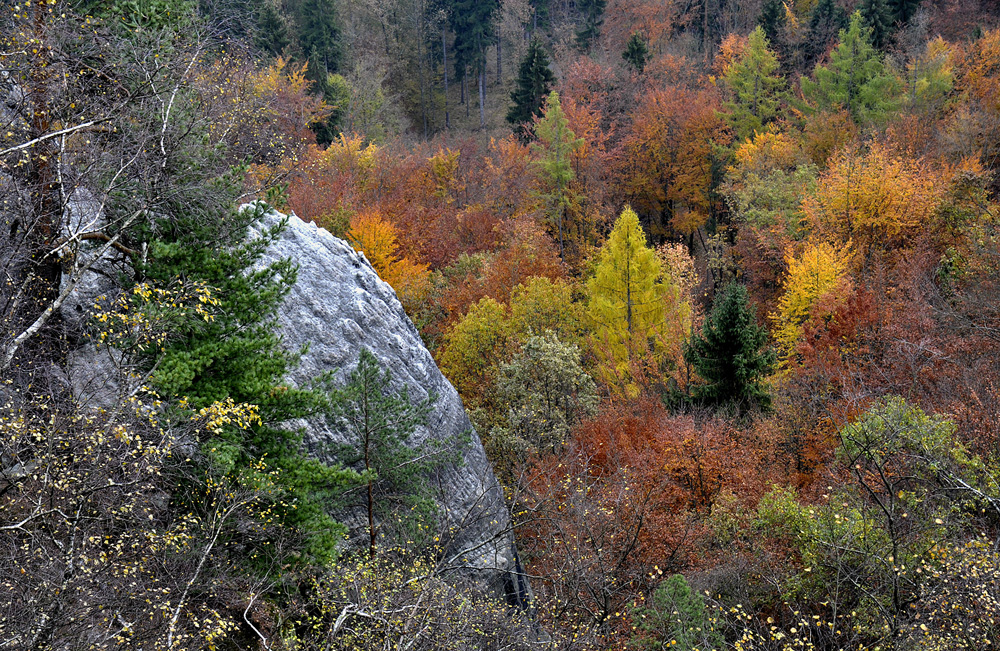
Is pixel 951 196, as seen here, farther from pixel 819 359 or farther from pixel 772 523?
pixel 772 523

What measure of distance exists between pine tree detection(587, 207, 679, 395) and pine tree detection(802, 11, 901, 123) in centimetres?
1882

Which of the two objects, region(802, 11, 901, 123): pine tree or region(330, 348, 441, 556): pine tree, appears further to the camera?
region(802, 11, 901, 123): pine tree

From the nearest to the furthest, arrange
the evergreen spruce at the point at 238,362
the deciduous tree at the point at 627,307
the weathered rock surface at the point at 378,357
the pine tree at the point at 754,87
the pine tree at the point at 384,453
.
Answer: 1. the evergreen spruce at the point at 238,362
2. the pine tree at the point at 384,453
3. the weathered rock surface at the point at 378,357
4. the deciduous tree at the point at 627,307
5. the pine tree at the point at 754,87

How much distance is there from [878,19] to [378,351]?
43914 mm

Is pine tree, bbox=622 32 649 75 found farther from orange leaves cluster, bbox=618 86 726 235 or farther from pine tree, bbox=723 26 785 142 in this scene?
pine tree, bbox=723 26 785 142

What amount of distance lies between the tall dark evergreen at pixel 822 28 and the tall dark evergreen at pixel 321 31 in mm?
37687

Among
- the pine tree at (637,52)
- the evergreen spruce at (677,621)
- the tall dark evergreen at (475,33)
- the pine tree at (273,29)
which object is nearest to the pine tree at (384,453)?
the evergreen spruce at (677,621)

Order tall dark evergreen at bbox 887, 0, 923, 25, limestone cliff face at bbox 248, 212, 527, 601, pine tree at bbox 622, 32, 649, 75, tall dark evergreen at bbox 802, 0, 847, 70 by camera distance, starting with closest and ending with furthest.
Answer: limestone cliff face at bbox 248, 212, 527, 601
tall dark evergreen at bbox 887, 0, 923, 25
tall dark evergreen at bbox 802, 0, 847, 70
pine tree at bbox 622, 32, 649, 75

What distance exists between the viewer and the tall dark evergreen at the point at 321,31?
56.6 metres

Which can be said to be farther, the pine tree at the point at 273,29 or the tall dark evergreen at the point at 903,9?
the pine tree at the point at 273,29

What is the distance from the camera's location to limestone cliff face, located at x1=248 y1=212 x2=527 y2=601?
688 inches

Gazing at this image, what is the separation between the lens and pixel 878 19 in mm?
44750

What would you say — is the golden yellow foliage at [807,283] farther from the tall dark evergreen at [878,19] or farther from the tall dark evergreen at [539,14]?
the tall dark evergreen at [539,14]

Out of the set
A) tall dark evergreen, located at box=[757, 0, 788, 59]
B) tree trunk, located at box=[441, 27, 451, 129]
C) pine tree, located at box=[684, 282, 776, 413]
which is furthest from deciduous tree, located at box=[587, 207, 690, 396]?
tree trunk, located at box=[441, 27, 451, 129]
